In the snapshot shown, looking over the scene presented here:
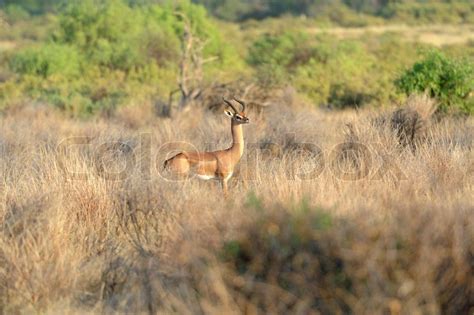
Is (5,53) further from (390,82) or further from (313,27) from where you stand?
(313,27)

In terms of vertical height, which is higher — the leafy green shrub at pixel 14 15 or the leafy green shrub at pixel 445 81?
the leafy green shrub at pixel 14 15

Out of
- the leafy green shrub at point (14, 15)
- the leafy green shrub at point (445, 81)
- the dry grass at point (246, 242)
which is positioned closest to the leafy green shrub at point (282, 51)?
the leafy green shrub at point (445, 81)

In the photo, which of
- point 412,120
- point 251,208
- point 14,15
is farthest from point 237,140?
point 14,15

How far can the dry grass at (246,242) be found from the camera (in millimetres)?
5255

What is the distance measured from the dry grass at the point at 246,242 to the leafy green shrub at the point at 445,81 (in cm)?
707

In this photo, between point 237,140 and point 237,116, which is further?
point 237,140

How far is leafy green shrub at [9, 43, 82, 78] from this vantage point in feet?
88.8

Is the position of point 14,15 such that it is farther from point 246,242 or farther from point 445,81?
point 246,242

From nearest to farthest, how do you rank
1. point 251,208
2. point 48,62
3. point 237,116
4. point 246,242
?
point 246,242 → point 251,208 → point 237,116 → point 48,62

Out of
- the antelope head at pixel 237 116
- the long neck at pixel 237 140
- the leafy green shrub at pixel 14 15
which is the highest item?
the leafy green shrub at pixel 14 15

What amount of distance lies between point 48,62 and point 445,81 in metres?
15.0

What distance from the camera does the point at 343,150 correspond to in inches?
468

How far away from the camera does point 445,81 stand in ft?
55.3

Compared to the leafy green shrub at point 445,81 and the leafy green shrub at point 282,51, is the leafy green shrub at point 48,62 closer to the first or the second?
the leafy green shrub at point 282,51
